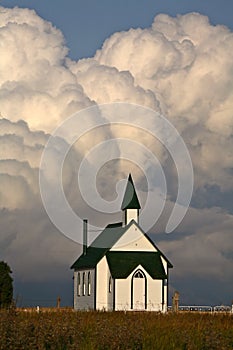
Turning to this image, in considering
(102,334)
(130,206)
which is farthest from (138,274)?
(102,334)

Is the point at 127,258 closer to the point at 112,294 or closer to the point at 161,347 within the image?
the point at 112,294

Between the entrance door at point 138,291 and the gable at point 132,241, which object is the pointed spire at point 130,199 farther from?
the entrance door at point 138,291

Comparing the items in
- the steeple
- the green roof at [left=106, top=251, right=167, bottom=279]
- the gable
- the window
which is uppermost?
the steeple

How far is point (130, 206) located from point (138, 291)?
27.2 feet

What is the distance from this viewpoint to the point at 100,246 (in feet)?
258

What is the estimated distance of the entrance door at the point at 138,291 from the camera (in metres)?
71.5

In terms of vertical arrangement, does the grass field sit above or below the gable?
below

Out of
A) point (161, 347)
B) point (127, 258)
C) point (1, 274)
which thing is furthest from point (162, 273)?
point (161, 347)

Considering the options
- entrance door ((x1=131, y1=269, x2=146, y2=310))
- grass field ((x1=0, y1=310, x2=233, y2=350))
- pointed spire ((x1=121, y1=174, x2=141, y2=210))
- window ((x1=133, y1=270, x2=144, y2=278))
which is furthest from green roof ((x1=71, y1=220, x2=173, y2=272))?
grass field ((x1=0, y1=310, x2=233, y2=350))

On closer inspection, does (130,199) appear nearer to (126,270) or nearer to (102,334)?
(126,270)

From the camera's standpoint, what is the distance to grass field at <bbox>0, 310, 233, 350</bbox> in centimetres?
2223

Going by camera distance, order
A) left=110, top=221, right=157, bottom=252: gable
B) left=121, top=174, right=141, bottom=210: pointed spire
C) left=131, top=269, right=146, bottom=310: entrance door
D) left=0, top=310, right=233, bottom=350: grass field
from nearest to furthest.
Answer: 1. left=0, top=310, right=233, bottom=350: grass field
2. left=131, top=269, right=146, bottom=310: entrance door
3. left=110, top=221, right=157, bottom=252: gable
4. left=121, top=174, right=141, bottom=210: pointed spire

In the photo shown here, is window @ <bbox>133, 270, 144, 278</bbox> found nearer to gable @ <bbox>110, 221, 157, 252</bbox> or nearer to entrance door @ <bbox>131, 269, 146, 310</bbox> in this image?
entrance door @ <bbox>131, 269, 146, 310</bbox>

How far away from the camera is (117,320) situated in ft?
90.6
